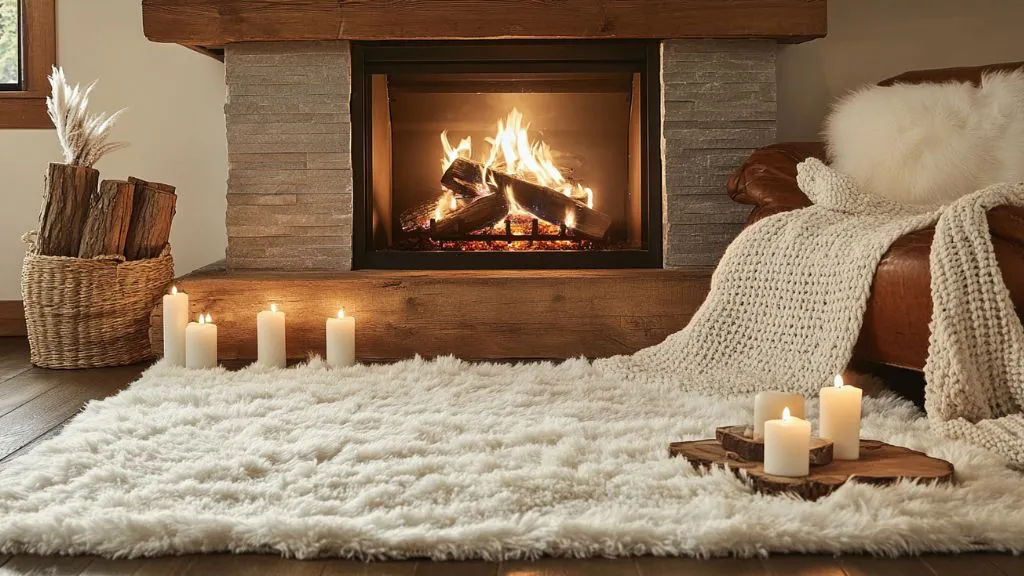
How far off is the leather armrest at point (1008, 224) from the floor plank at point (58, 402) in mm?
2046

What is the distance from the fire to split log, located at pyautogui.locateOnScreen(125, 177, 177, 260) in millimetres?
884

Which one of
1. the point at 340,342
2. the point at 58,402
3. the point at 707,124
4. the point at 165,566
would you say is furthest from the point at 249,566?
the point at 707,124

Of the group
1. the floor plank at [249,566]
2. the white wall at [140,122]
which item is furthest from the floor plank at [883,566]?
the white wall at [140,122]

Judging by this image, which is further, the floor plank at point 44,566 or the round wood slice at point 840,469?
the round wood slice at point 840,469

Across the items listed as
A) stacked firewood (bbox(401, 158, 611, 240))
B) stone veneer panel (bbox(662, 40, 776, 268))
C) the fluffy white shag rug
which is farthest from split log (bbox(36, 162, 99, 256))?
stone veneer panel (bbox(662, 40, 776, 268))

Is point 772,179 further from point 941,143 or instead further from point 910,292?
point 910,292

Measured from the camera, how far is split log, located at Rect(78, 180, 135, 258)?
3123 mm

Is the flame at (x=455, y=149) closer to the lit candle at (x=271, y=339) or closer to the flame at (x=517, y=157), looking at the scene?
the flame at (x=517, y=157)

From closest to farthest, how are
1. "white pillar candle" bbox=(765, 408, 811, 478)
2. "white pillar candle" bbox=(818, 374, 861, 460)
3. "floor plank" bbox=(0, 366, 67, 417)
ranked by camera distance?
"white pillar candle" bbox=(765, 408, 811, 478) → "white pillar candle" bbox=(818, 374, 861, 460) → "floor plank" bbox=(0, 366, 67, 417)

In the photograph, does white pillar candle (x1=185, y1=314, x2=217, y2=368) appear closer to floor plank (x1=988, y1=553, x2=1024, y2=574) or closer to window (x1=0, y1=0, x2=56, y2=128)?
window (x1=0, y1=0, x2=56, y2=128)

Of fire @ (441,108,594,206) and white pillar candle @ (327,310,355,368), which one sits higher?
fire @ (441,108,594,206)

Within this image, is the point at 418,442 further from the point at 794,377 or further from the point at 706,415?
the point at 794,377

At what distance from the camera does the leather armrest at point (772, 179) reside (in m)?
2.96

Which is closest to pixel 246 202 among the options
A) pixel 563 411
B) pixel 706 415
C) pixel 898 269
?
pixel 563 411
